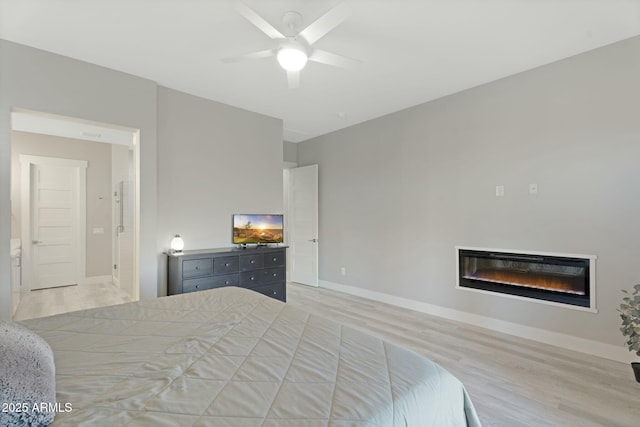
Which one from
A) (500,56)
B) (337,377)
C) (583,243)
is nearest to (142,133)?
(337,377)

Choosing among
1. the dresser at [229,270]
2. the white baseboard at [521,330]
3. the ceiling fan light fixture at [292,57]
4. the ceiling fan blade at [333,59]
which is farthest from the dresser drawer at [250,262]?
the ceiling fan blade at [333,59]

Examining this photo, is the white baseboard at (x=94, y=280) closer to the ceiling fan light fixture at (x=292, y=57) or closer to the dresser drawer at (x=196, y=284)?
the dresser drawer at (x=196, y=284)

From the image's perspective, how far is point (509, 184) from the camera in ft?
10.6

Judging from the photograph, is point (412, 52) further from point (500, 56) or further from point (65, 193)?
point (65, 193)

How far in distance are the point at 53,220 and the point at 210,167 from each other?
3.74 m

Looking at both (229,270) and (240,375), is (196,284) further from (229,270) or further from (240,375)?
(240,375)

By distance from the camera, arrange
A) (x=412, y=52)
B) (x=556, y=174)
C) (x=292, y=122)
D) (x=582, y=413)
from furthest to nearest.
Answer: (x=292, y=122) < (x=556, y=174) < (x=412, y=52) < (x=582, y=413)

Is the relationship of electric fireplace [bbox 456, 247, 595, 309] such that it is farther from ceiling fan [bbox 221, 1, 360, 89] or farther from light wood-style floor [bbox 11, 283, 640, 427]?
ceiling fan [bbox 221, 1, 360, 89]

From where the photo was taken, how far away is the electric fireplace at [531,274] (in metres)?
2.80

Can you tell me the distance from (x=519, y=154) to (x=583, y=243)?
1059 millimetres

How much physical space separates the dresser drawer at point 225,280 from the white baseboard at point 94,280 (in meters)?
3.73

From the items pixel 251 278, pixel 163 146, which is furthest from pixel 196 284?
pixel 163 146

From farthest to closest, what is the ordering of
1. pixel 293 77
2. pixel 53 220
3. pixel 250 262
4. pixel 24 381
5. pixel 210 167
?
pixel 53 220 < pixel 210 167 < pixel 250 262 < pixel 293 77 < pixel 24 381

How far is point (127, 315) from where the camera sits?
1745mm
